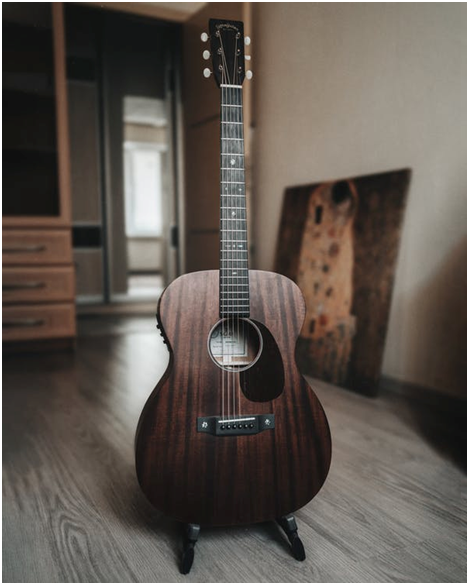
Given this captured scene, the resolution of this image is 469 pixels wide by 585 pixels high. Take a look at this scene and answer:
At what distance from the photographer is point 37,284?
9.23 feet

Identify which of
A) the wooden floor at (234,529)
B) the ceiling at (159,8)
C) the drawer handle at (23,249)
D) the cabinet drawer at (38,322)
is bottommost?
the wooden floor at (234,529)

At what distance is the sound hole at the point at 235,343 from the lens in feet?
3.35

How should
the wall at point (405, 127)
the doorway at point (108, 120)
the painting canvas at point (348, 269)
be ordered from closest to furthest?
→ the wall at point (405, 127) < the painting canvas at point (348, 269) < the doorway at point (108, 120)

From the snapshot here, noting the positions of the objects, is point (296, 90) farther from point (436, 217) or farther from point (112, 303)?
point (112, 303)

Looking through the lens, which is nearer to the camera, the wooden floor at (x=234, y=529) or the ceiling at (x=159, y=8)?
the wooden floor at (x=234, y=529)


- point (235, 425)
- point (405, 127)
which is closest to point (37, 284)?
point (405, 127)

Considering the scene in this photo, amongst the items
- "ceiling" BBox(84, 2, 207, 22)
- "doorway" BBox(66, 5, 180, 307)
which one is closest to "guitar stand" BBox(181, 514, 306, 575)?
"doorway" BBox(66, 5, 180, 307)

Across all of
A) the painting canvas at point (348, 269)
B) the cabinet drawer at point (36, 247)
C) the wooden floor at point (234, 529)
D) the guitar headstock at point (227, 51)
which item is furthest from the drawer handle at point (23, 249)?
the guitar headstock at point (227, 51)

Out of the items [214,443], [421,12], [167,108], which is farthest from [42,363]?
[167,108]

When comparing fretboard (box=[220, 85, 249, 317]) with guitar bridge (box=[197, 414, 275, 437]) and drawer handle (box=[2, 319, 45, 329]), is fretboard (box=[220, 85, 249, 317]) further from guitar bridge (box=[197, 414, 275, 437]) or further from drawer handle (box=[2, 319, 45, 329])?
drawer handle (box=[2, 319, 45, 329])

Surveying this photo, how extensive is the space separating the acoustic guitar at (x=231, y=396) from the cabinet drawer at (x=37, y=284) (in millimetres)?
2060

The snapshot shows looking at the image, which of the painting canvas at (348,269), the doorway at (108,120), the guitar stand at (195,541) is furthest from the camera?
the doorway at (108,120)

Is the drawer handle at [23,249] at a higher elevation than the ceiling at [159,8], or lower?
lower

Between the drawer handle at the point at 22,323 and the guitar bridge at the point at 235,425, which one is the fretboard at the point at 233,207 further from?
the drawer handle at the point at 22,323
